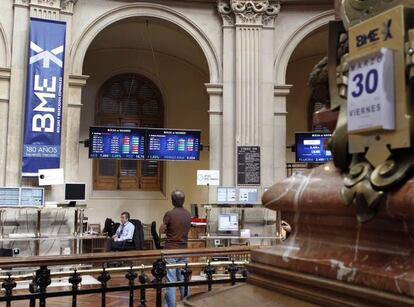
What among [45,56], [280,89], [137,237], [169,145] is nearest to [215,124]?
[169,145]

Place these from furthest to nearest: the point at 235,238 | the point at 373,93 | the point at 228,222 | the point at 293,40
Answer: the point at 293,40
the point at 228,222
the point at 235,238
the point at 373,93

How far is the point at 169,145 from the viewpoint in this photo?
10344mm

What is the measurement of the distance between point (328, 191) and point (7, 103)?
867 centimetres

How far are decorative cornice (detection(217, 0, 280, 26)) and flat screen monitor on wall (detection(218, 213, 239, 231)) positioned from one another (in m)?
4.01

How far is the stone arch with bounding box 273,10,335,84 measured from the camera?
414 inches

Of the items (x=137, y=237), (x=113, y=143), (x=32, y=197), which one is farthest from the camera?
(x=113, y=143)

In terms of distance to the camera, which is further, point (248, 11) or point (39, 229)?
point (248, 11)

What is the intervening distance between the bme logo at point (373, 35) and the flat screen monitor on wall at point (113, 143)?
8.87m

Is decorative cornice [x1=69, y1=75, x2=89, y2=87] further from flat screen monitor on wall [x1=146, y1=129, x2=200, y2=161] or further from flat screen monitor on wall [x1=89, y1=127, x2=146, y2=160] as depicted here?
flat screen monitor on wall [x1=146, y1=129, x2=200, y2=161]

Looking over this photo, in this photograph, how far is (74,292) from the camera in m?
2.81

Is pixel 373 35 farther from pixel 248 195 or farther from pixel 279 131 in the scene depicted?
pixel 279 131

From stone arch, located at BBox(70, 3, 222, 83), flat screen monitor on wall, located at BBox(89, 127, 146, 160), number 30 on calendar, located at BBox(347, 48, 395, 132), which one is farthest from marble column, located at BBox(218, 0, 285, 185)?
number 30 on calendar, located at BBox(347, 48, 395, 132)

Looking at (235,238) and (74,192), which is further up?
(74,192)

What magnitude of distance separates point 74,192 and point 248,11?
508cm
